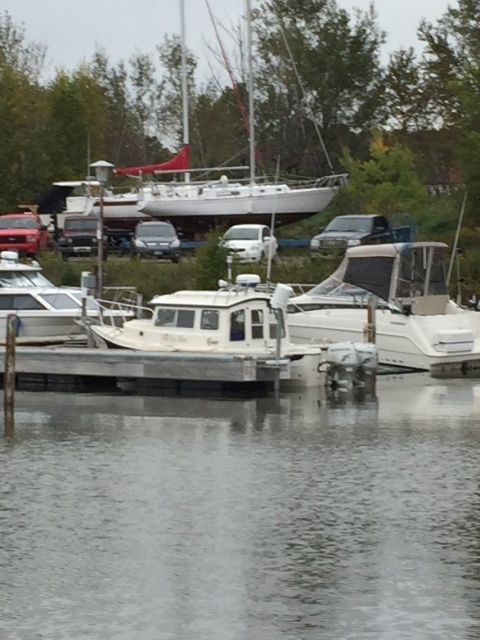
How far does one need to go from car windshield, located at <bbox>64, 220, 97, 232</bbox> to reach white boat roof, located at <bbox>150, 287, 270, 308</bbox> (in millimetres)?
19528

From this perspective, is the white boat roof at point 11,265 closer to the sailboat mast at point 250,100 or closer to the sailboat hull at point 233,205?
the sailboat hull at point 233,205

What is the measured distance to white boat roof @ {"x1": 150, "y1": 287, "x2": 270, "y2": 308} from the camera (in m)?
34.9

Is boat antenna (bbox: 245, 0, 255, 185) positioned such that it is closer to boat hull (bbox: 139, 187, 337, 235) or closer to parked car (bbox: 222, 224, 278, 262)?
boat hull (bbox: 139, 187, 337, 235)

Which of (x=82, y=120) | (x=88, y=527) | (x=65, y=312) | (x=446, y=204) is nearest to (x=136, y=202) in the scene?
(x=446, y=204)

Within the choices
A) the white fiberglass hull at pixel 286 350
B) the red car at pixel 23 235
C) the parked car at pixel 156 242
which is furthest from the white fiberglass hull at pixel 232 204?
the white fiberglass hull at pixel 286 350

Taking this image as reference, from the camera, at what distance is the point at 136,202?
A: 59.4 meters

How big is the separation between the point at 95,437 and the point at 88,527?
25.4 ft

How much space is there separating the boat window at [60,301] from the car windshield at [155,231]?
14.5 metres

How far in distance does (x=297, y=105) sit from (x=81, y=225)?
25705 mm

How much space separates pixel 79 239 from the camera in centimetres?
5434

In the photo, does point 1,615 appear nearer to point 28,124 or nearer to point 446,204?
point 446,204

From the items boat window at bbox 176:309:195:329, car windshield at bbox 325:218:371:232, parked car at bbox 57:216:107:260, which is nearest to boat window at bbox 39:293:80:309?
boat window at bbox 176:309:195:329

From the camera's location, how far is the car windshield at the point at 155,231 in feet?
176


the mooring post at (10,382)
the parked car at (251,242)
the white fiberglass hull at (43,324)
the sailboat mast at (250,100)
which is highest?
the sailboat mast at (250,100)
